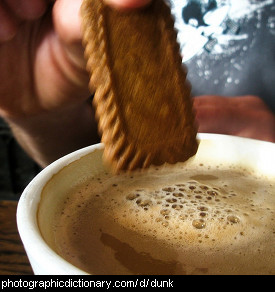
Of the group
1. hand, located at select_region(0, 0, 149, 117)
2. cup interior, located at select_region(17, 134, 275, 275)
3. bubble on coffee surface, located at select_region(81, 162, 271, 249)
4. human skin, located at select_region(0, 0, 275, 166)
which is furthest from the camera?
human skin, located at select_region(0, 0, 275, 166)

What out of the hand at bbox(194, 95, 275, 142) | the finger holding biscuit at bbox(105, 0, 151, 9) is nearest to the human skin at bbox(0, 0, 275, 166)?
the hand at bbox(194, 95, 275, 142)

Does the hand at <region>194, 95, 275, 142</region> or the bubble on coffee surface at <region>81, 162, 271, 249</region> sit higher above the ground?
the bubble on coffee surface at <region>81, 162, 271, 249</region>

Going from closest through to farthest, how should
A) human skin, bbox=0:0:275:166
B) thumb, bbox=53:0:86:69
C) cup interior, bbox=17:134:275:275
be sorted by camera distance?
cup interior, bbox=17:134:275:275
thumb, bbox=53:0:86:69
human skin, bbox=0:0:275:166

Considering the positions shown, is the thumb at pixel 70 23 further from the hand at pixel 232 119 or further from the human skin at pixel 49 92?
the hand at pixel 232 119

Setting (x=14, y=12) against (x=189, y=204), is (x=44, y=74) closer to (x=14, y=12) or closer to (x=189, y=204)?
(x=14, y=12)

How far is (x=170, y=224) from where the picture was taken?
0.63m

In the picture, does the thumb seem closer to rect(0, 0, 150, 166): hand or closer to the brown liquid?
rect(0, 0, 150, 166): hand

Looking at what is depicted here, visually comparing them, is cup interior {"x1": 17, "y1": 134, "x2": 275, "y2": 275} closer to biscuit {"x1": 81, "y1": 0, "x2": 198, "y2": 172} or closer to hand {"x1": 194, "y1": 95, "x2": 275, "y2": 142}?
biscuit {"x1": 81, "y1": 0, "x2": 198, "y2": 172}

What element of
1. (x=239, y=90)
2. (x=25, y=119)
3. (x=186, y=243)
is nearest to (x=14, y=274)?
(x=186, y=243)

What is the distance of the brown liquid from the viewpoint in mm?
544

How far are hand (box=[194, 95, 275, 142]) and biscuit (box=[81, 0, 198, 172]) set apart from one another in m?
0.56

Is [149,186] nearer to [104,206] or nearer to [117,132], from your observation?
[104,206]

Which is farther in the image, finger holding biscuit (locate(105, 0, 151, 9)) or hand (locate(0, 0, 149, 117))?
hand (locate(0, 0, 149, 117))

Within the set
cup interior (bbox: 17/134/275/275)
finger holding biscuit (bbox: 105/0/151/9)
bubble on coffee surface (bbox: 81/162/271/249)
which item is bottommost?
bubble on coffee surface (bbox: 81/162/271/249)
